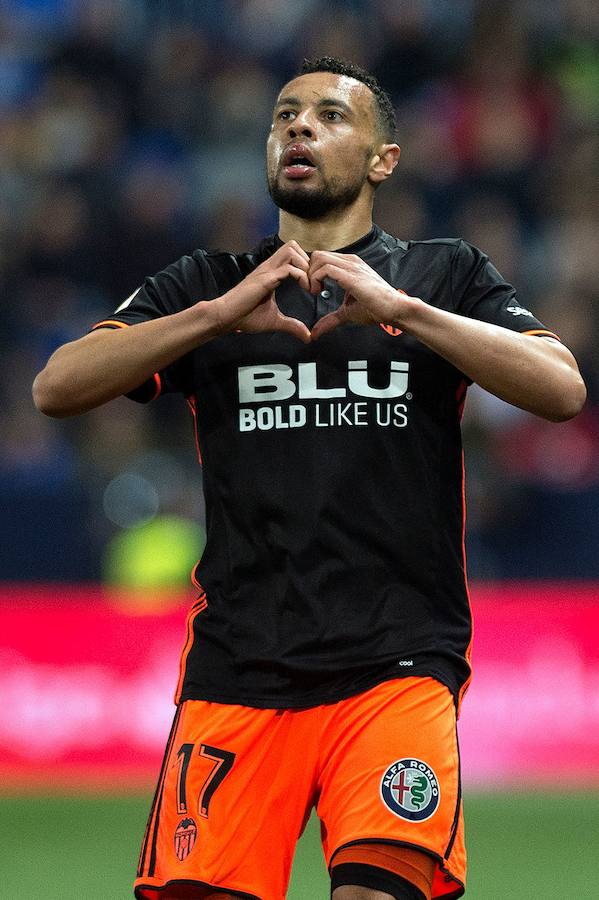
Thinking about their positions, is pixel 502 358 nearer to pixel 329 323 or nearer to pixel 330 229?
pixel 329 323

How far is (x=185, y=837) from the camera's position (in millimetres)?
3535

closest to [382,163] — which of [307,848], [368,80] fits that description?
[368,80]

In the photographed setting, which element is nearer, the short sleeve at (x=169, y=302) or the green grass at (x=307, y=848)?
the short sleeve at (x=169, y=302)

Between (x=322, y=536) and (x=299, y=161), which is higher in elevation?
(x=299, y=161)

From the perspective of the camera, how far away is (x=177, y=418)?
9.67 m

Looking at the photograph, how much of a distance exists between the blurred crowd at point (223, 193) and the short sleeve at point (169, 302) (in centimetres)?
492

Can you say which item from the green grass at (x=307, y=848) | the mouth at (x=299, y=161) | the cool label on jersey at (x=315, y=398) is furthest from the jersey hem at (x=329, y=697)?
the green grass at (x=307, y=848)

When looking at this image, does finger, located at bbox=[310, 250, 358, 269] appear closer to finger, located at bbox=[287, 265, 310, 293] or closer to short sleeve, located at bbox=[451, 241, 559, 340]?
finger, located at bbox=[287, 265, 310, 293]

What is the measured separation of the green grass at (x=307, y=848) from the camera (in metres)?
6.17

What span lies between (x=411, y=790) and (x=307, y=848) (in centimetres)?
372

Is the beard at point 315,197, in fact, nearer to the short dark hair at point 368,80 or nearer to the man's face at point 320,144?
the man's face at point 320,144

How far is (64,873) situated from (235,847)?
3148 millimetres

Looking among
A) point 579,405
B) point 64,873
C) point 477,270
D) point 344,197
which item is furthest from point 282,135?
point 64,873

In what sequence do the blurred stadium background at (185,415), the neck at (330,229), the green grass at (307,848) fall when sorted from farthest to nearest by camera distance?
the blurred stadium background at (185,415)
the green grass at (307,848)
the neck at (330,229)
